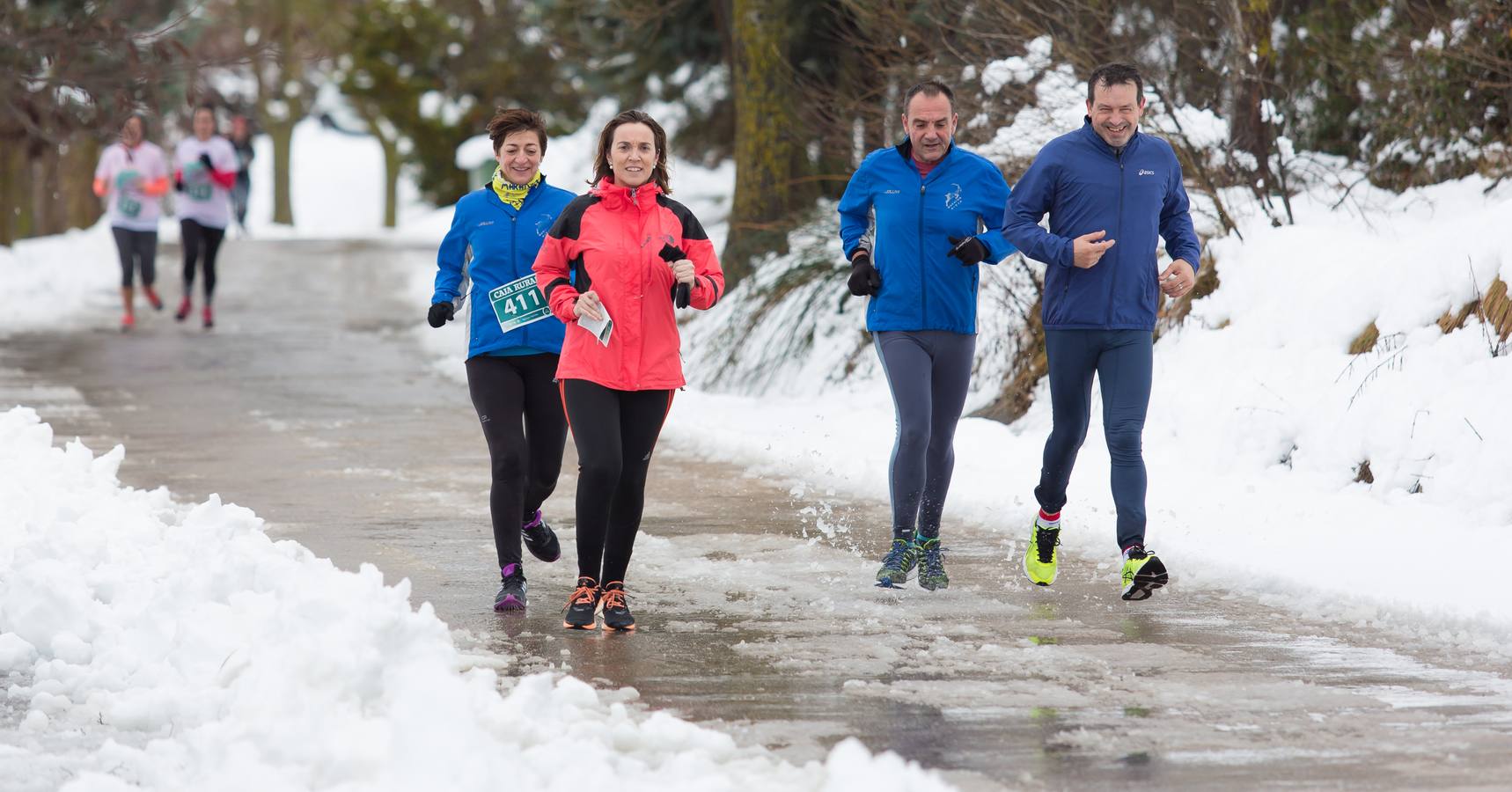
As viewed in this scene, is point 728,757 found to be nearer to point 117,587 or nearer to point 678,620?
point 678,620

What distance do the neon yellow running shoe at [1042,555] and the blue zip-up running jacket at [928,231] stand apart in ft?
2.77

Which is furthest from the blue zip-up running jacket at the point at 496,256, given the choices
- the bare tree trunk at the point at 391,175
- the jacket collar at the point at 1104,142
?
the bare tree trunk at the point at 391,175

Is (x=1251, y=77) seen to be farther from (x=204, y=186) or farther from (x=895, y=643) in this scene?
(x=204, y=186)

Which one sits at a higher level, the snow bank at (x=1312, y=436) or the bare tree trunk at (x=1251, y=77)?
the bare tree trunk at (x=1251, y=77)

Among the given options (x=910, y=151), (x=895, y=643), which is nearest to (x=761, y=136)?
(x=910, y=151)

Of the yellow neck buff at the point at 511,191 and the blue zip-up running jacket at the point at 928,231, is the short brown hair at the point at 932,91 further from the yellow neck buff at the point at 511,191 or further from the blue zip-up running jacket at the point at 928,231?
the yellow neck buff at the point at 511,191

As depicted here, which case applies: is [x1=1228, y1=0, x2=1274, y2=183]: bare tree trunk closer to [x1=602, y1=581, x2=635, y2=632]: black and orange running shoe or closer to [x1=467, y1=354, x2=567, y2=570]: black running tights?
[x1=467, y1=354, x2=567, y2=570]: black running tights

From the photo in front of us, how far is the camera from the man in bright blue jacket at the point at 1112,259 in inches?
272

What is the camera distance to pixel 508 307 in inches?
270

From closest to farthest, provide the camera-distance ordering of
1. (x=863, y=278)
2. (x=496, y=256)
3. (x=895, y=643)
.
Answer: (x=895, y=643), (x=496, y=256), (x=863, y=278)

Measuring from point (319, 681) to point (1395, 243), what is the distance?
297 inches

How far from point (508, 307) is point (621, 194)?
688 mm

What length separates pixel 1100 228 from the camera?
698 centimetres

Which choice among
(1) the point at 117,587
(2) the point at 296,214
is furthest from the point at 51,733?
(2) the point at 296,214
